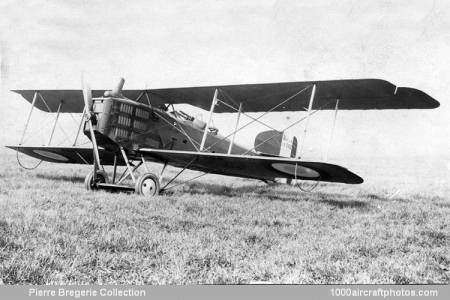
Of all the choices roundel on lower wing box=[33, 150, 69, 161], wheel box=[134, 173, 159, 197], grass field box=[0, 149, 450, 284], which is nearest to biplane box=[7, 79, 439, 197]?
wheel box=[134, 173, 159, 197]

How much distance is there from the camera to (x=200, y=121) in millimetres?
10242

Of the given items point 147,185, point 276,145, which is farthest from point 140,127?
point 276,145

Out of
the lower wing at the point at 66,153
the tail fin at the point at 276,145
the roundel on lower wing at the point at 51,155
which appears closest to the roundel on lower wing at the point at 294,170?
the tail fin at the point at 276,145

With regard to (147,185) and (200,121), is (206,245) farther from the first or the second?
(200,121)

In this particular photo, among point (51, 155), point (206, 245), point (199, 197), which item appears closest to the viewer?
point (206, 245)

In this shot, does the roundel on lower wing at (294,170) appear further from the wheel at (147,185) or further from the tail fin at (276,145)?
the tail fin at (276,145)

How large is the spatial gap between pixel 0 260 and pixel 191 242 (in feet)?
5.75

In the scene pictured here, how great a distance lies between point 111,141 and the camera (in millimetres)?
8539

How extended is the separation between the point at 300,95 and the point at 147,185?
161 inches

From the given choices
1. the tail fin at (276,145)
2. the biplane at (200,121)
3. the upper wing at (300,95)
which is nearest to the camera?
the upper wing at (300,95)

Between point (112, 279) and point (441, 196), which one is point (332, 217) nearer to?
point (112, 279)

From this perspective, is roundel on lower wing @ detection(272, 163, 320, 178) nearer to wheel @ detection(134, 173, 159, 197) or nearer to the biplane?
the biplane

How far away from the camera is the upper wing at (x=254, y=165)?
745 cm

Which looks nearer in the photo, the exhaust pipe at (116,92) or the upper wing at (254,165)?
the upper wing at (254,165)
